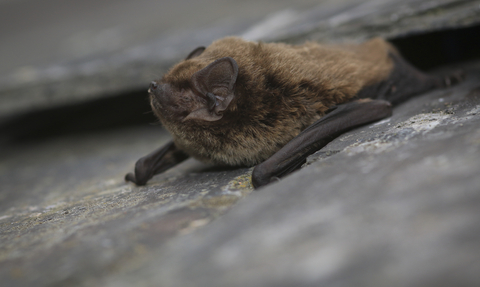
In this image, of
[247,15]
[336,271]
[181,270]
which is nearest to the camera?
[336,271]

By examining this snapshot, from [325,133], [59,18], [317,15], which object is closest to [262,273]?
[325,133]

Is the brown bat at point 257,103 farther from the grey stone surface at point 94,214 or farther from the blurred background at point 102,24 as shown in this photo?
the blurred background at point 102,24

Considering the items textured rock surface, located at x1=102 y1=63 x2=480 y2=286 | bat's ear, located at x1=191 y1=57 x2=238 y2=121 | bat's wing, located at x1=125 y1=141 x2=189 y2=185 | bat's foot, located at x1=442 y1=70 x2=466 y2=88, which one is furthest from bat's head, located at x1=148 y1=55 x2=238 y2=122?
bat's foot, located at x1=442 y1=70 x2=466 y2=88

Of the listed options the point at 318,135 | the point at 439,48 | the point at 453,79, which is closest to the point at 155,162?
the point at 318,135

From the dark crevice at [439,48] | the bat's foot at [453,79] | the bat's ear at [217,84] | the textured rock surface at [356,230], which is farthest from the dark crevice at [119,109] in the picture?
the textured rock surface at [356,230]

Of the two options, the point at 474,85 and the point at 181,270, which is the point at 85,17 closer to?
the point at 474,85

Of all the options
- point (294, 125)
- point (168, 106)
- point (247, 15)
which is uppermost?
point (247, 15)

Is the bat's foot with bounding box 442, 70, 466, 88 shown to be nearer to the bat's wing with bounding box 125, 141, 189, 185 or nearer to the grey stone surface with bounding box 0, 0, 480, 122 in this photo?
the grey stone surface with bounding box 0, 0, 480, 122

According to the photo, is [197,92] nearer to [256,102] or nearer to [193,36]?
[256,102]
